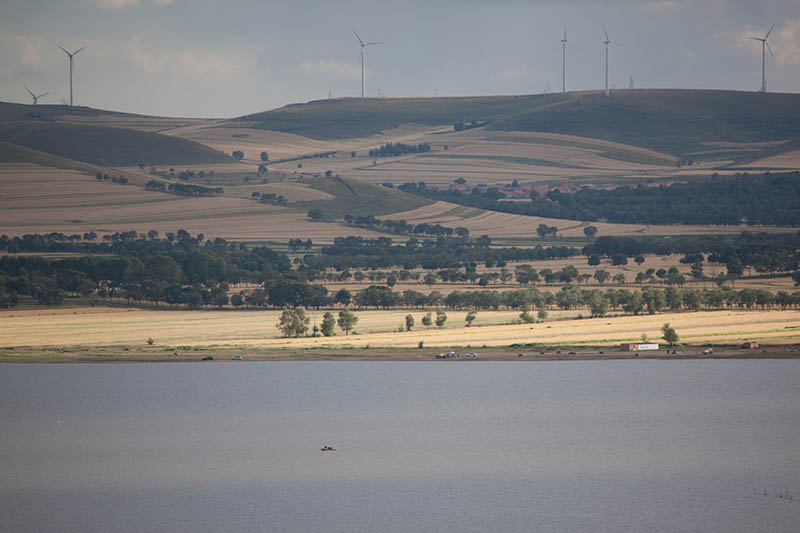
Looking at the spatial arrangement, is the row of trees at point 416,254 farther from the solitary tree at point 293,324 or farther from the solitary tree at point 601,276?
the solitary tree at point 293,324

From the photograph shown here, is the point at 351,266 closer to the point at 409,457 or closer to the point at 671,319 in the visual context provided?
the point at 671,319

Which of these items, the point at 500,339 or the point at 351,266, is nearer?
the point at 500,339

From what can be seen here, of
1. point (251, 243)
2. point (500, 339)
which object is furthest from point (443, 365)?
point (251, 243)

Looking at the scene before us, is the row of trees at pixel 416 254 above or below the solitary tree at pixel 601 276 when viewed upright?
above

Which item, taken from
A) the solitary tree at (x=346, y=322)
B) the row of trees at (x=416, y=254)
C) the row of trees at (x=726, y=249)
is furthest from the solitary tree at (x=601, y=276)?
the solitary tree at (x=346, y=322)

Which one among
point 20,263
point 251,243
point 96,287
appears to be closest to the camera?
point 96,287

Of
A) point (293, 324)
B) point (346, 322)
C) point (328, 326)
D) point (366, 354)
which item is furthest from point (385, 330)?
point (366, 354)
